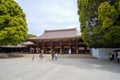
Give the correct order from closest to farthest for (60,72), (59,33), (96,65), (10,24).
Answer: (60,72) → (96,65) → (10,24) → (59,33)

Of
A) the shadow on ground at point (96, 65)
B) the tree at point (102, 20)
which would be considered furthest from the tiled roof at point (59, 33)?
the shadow on ground at point (96, 65)

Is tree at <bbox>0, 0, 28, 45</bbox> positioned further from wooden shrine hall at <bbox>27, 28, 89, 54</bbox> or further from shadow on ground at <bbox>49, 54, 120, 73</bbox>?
wooden shrine hall at <bbox>27, 28, 89, 54</bbox>

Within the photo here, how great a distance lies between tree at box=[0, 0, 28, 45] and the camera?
30.1 meters

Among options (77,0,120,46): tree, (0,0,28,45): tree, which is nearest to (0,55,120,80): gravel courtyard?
(77,0,120,46): tree

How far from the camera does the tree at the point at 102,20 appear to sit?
1873cm

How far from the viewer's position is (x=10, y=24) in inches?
1223

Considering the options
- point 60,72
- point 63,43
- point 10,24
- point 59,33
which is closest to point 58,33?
point 59,33

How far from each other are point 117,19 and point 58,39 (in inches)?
963

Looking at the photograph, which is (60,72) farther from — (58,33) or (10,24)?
(58,33)

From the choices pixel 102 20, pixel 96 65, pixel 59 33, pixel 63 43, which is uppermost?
pixel 59 33

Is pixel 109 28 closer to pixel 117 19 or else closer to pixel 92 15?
pixel 117 19

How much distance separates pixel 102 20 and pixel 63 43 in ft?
80.0

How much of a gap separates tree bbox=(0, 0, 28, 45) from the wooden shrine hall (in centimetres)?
1154

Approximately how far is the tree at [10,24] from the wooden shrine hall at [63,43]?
11541 millimetres
